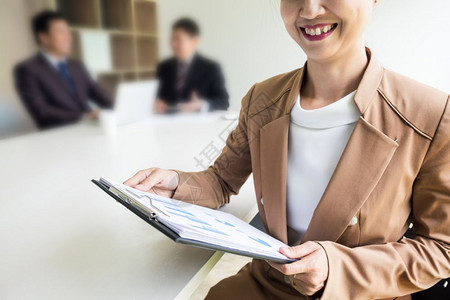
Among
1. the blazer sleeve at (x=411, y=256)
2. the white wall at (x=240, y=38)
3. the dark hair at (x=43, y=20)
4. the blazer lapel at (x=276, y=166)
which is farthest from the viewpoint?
the dark hair at (x=43, y=20)

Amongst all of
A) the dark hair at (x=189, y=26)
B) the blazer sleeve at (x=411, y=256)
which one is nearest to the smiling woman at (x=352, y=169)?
the blazer sleeve at (x=411, y=256)

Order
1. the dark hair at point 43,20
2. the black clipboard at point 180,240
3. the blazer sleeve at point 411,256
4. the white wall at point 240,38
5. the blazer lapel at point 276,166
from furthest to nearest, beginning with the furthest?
the dark hair at point 43,20
the white wall at point 240,38
the blazer lapel at point 276,166
the blazer sleeve at point 411,256
the black clipboard at point 180,240

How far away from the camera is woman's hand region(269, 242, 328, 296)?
41cm

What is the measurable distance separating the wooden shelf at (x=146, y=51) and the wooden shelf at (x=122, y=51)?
29 mm

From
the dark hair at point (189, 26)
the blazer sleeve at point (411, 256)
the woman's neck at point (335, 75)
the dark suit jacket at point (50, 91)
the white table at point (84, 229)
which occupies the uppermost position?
the dark hair at point (189, 26)

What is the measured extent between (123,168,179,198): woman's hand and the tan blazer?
0.27 meters

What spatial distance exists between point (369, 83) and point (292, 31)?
14 cm

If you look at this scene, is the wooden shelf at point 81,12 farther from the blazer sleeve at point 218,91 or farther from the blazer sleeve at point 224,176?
the blazer sleeve at point 224,176

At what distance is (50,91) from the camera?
1010 mm

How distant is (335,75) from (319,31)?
89 mm

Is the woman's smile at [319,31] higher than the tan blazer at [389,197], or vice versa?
the woman's smile at [319,31]

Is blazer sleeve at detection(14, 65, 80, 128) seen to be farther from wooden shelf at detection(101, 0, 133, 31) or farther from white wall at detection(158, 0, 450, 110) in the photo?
white wall at detection(158, 0, 450, 110)

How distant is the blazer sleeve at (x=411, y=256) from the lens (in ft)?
1.42

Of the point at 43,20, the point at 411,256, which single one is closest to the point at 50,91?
the point at 43,20
